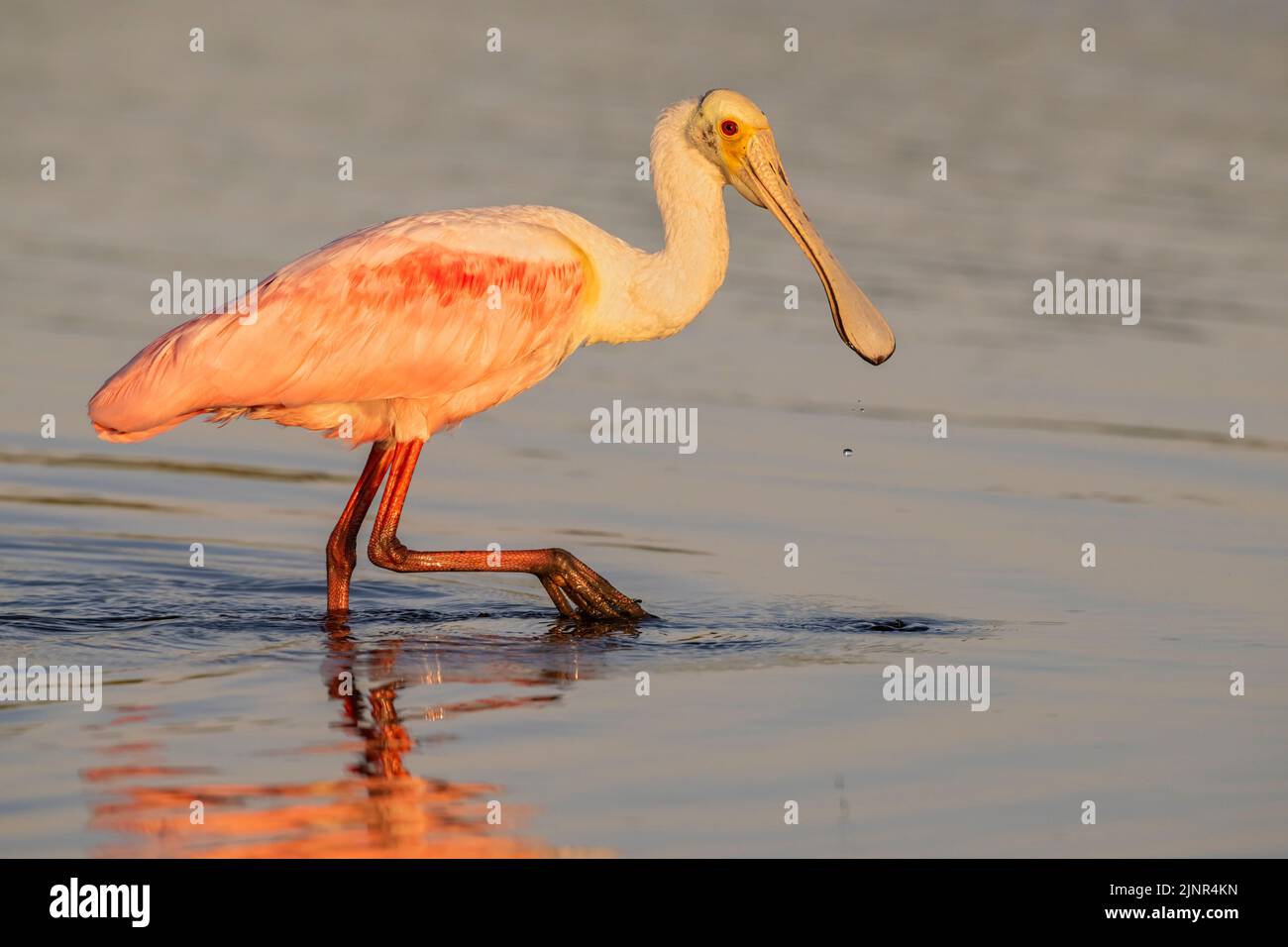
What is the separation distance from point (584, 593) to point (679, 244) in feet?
5.93

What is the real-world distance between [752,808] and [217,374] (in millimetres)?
3890

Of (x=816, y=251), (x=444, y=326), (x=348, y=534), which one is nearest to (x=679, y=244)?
(x=816, y=251)

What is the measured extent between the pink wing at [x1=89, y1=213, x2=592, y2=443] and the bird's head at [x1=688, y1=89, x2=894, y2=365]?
36.2 inches

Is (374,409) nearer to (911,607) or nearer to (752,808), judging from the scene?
(911,607)

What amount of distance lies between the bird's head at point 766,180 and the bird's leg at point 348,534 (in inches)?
85.3

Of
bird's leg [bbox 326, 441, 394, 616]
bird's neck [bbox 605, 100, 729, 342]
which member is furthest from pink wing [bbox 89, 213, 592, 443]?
bird's neck [bbox 605, 100, 729, 342]

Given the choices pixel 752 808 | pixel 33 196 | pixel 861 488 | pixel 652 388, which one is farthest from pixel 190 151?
pixel 752 808

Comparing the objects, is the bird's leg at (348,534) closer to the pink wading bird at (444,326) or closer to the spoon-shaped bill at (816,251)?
the pink wading bird at (444,326)

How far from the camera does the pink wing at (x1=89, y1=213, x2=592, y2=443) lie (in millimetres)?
11320

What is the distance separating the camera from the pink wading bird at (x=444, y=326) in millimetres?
11391

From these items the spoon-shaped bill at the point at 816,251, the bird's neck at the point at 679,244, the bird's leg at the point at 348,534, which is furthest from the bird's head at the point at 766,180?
the bird's leg at the point at 348,534

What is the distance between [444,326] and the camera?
11.7 meters

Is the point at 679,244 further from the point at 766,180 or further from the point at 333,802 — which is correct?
the point at 333,802

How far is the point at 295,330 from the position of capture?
37.6 feet
